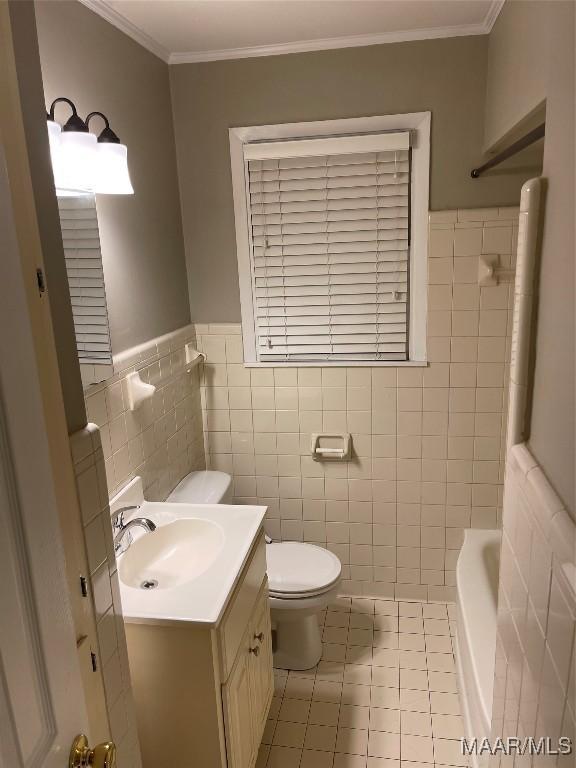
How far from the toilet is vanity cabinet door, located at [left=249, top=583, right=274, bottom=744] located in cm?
26

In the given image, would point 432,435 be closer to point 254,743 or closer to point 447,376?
point 447,376

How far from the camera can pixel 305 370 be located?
280 centimetres

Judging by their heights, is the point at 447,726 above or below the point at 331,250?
below

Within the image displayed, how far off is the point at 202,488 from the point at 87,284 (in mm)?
1116

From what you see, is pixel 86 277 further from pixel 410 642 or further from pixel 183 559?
pixel 410 642

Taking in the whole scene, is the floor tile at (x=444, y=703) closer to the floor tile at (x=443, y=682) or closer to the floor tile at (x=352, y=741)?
the floor tile at (x=443, y=682)

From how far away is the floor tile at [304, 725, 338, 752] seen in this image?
2146 mm

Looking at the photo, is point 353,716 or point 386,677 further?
point 386,677

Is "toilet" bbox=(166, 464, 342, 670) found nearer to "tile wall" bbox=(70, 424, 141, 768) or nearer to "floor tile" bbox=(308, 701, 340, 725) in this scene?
"floor tile" bbox=(308, 701, 340, 725)

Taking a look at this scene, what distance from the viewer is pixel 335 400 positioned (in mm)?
2803

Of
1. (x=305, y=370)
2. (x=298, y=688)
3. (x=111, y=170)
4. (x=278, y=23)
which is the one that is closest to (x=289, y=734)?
(x=298, y=688)

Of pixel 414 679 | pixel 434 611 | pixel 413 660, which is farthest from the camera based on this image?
pixel 434 611

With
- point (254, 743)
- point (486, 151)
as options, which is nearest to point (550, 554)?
point (254, 743)

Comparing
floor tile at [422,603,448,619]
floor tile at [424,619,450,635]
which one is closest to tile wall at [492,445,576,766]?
floor tile at [424,619,450,635]
